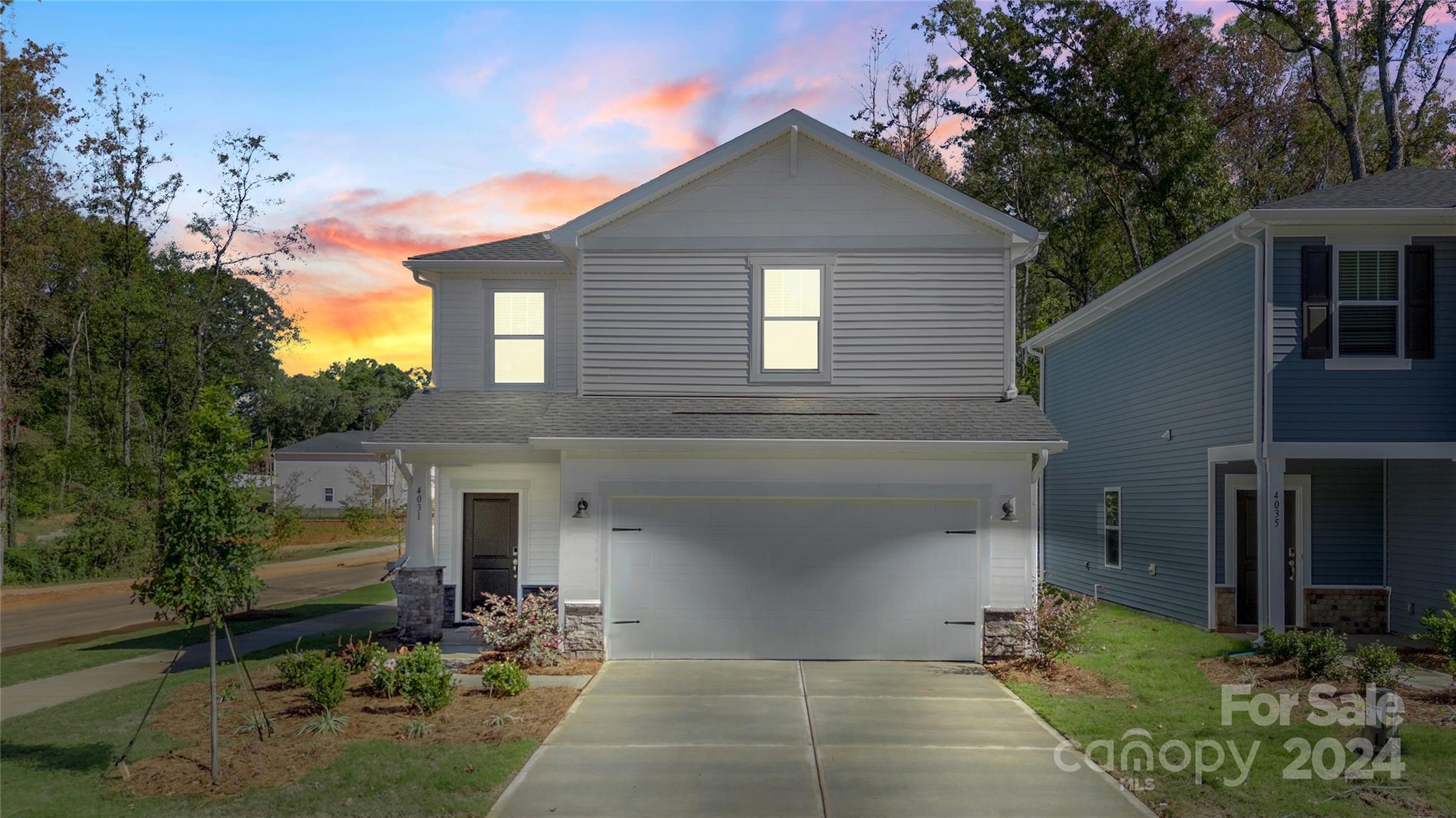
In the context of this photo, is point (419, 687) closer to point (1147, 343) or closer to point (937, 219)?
point (937, 219)

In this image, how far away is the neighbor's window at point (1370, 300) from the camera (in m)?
13.4

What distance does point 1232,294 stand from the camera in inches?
569

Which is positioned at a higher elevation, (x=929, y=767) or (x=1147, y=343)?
(x=1147, y=343)

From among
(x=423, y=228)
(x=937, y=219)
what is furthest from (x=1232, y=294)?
(x=423, y=228)

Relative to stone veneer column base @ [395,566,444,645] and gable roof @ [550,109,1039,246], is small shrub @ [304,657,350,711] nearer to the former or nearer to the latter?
stone veneer column base @ [395,566,444,645]

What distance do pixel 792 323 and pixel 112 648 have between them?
37.9 feet

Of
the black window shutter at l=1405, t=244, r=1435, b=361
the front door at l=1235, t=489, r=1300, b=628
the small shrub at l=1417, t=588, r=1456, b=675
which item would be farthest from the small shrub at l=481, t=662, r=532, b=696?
the black window shutter at l=1405, t=244, r=1435, b=361

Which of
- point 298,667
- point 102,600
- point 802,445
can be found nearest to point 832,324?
point 802,445

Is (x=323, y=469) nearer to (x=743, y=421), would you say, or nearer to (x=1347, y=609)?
(x=743, y=421)

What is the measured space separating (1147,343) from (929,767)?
12.2 m

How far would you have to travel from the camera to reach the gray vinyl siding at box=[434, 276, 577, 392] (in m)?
15.2

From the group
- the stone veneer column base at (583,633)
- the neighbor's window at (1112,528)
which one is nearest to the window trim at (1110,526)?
the neighbor's window at (1112,528)

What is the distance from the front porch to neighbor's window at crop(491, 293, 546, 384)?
35.4ft

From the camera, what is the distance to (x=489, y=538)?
48.6ft
